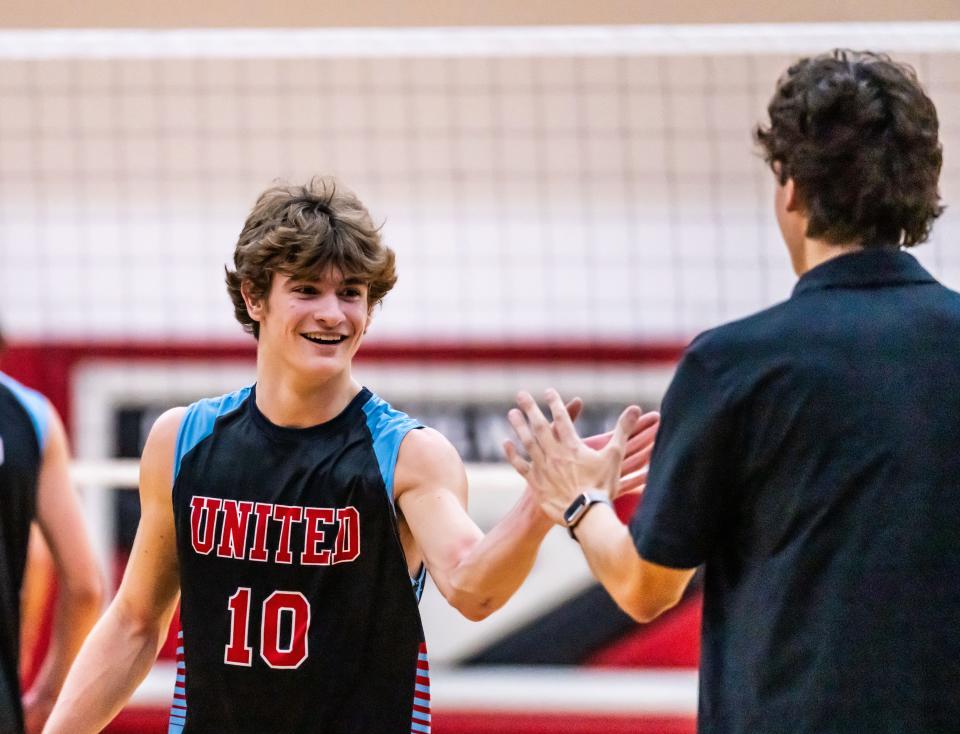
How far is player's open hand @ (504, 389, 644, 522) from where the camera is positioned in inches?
91.8

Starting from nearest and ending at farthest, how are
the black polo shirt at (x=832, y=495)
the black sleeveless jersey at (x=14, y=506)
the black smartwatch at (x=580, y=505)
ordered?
the black polo shirt at (x=832, y=495) < the black smartwatch at (x=580, y=505) < the black sleeveless jersey at (x=14, y=506)

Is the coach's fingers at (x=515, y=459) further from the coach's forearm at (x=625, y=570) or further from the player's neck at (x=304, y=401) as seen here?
the player's neck at (x=304, y=401)

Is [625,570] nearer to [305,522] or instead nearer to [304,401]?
[305,522]

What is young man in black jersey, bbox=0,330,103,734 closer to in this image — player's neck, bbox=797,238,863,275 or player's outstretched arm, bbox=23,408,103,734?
player's outstretched arm, bbox=23,408,103,734

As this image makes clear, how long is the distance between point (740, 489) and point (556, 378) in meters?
4.48

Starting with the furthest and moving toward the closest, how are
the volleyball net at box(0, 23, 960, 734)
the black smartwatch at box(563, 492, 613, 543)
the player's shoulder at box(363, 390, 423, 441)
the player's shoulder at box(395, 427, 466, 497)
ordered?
1. the volleyball net at box(0, 23, 960, 734)
2. the player's shoulder at box(363, 390, 423, 441)
3. the player's shoulder at box(395, 427, 466, 497)
4. the black smartwatch at box(563, 492, 613, 543)

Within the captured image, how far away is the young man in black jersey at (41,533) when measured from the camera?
3.41 m

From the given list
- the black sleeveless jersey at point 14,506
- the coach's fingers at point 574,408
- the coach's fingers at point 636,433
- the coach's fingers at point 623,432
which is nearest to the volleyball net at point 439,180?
the black sleeveless jersey at point 14,506

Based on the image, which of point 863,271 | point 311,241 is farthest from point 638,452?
point 311,241

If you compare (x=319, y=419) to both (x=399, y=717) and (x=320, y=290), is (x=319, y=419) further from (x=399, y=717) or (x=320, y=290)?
(x=399, y=717)

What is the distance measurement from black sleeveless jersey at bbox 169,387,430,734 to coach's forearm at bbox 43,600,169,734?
18cm

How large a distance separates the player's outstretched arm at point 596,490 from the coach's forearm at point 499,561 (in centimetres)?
14

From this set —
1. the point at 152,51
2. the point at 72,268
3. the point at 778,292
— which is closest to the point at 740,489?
the point at 152,51

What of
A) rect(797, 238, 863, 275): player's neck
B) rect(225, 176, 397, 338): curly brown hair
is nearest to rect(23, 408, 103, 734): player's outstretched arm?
rect(225, 176, 397, 338): curly brown hair
